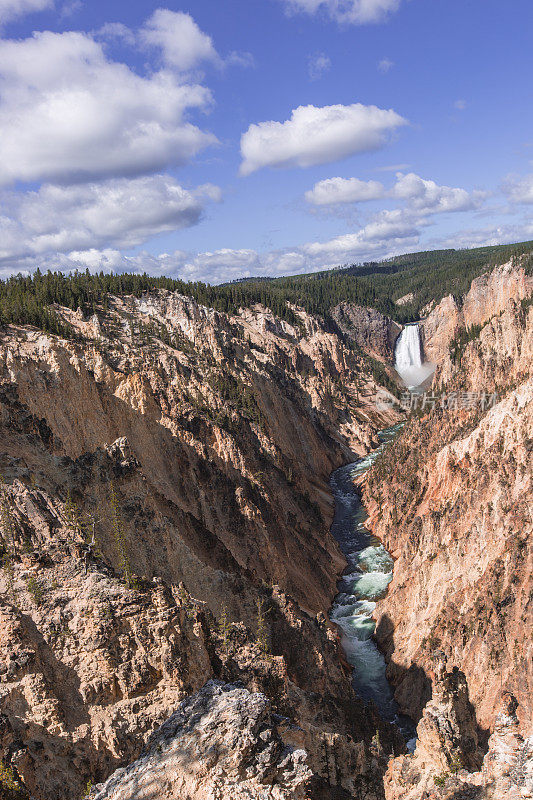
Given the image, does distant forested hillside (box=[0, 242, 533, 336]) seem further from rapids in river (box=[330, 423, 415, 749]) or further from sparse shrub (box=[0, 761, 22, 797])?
sparse shrub (box=[0, 761, 22, 797])

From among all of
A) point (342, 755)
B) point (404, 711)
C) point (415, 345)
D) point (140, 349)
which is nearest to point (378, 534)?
point (404, 711)

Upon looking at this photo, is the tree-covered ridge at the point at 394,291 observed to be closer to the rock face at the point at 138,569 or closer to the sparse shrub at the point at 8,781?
the rock face at the point at 138,569

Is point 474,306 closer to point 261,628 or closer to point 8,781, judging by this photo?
point 261,628

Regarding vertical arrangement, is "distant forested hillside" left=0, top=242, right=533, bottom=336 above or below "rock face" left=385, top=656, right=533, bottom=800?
above

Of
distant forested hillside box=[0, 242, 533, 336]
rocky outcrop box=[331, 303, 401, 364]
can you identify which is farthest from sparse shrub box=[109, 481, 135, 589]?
rocky outcrop box=[331, 303, 401, 364]

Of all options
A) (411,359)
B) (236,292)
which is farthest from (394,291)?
(236,292)

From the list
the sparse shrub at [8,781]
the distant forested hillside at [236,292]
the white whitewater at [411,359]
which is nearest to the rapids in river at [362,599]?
the sparse shrub at [8,781]

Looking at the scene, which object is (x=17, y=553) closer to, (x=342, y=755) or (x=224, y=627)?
(x=224, y=627)
